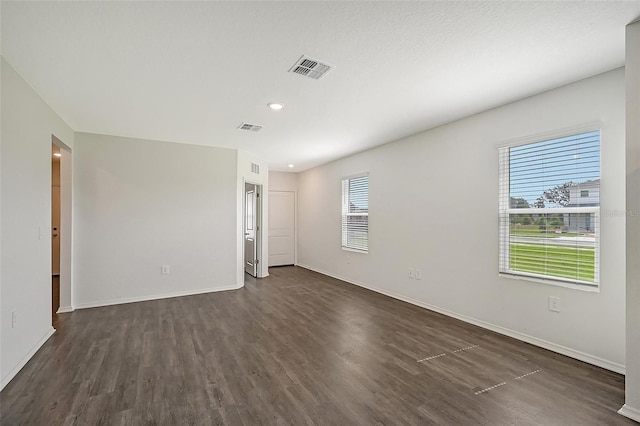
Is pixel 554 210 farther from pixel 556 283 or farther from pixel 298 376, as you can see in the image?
pixel 298 376

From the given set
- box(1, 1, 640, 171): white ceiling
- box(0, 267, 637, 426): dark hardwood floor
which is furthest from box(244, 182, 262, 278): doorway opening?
box(1, 1, 640, 171): white ceiling

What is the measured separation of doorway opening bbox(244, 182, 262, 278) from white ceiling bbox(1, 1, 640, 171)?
9.70 ft

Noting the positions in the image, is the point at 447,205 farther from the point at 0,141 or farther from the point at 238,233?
the point at 0,141

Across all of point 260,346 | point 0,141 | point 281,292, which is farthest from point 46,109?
point 281,292

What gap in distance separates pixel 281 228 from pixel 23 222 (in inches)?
215

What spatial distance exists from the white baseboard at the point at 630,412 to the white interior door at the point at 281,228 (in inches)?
260

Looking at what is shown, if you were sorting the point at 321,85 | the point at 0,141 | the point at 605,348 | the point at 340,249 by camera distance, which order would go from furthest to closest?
the point at 340,249, the point at 321,85, the point at 605,348, the point at 0,141

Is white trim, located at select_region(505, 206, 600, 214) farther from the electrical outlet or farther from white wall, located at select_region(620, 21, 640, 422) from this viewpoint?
the electrical outlet

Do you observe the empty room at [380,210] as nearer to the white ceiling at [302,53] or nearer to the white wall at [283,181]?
the white ceiling at [302,53]

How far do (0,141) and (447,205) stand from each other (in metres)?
→ 4.43

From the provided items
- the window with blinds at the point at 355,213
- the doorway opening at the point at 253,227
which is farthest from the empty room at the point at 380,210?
the doorway opening at the point at 253,227

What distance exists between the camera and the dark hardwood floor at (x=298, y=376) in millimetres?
1989

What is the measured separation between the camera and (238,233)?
553 cm

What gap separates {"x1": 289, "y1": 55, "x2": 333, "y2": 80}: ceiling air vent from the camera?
2393mm
